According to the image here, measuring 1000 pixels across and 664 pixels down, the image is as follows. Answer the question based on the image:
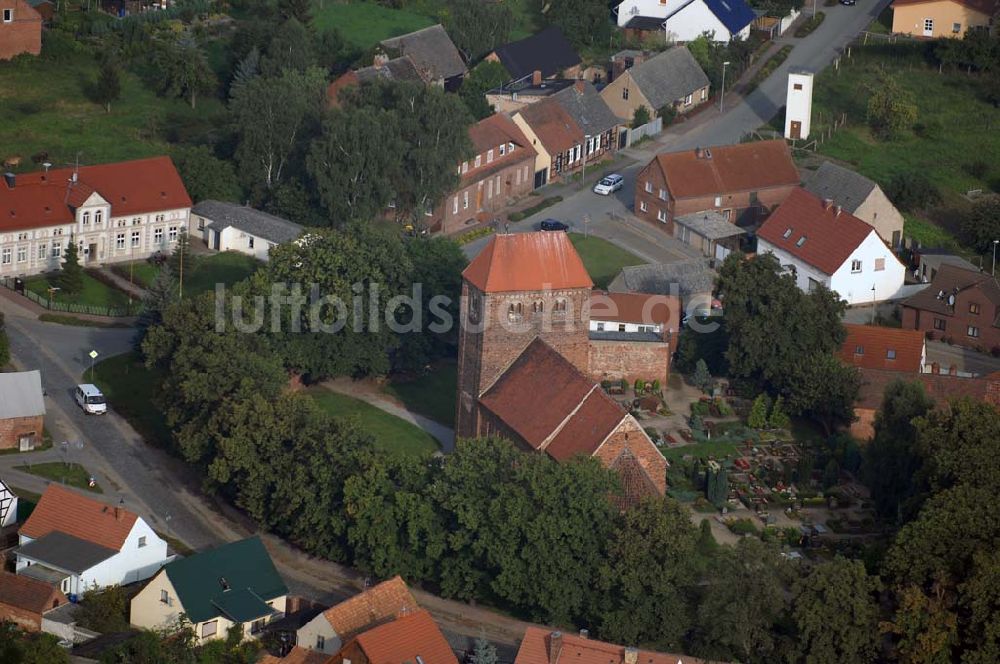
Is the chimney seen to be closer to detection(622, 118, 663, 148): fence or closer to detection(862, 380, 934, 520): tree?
detection(862, 380, 934, 520): tree

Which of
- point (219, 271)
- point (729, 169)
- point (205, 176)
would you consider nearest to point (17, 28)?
point (205, 176)

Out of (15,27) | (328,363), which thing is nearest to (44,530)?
(328,363)

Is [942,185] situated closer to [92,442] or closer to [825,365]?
[825,365]

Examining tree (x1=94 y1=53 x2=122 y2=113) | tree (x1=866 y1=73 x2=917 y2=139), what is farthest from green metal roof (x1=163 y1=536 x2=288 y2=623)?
tree (x1=866 y1=73 x2=917 y2=139)

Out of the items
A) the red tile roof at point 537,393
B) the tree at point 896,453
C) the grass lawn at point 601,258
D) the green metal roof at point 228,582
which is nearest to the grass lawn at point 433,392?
the red tile roof at point 537,393

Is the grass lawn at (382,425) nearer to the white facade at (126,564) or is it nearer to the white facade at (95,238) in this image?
the white facade at (126,564)

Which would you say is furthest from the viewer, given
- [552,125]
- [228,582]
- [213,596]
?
[552,125]

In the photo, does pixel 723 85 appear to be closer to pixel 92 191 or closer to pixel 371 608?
pixel 92 191
